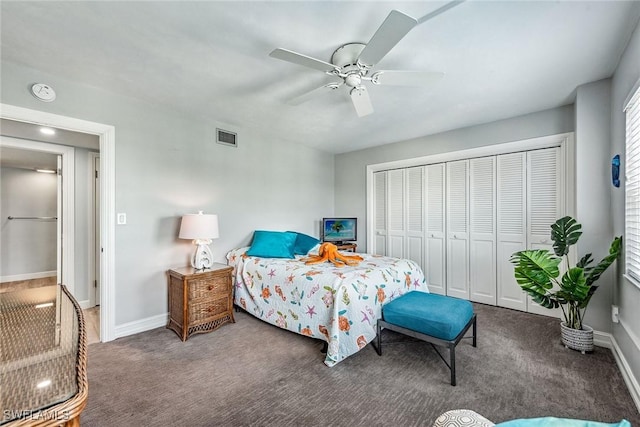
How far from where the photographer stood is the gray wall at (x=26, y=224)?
5.01 meters

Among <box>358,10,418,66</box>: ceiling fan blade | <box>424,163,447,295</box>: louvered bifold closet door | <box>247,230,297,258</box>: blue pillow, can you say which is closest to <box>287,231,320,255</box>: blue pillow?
<box>247,230,297,258</box>: blue pillow

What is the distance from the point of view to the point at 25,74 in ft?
7.54

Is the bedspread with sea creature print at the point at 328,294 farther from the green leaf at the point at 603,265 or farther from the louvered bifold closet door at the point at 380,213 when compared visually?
the louvered bifold closet door at the point at 380,213

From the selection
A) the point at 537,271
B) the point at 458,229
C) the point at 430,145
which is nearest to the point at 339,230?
the point at 458,229

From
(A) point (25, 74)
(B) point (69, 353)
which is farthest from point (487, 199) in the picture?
(A) point (25, 74)

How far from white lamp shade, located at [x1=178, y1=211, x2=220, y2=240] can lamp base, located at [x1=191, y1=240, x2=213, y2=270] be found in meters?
0.20

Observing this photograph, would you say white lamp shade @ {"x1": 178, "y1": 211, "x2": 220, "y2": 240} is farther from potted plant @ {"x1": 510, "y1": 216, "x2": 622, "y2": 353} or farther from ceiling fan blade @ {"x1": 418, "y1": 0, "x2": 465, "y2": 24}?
potted plant @ {"x1": 510, "y1": 216, "x2": 622, "y2": 353}

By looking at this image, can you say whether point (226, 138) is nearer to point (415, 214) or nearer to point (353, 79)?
point (353, 79)

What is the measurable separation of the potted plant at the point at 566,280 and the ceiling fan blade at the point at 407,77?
1699 millimetres

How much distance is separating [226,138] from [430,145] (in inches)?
113

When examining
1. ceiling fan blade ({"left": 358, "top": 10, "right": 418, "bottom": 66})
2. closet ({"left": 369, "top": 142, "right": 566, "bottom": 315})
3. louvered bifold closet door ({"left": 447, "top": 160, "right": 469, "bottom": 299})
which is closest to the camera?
ceiling fan blade ({"left": 358, "top": 10, "right": 418, "bottom": 66})

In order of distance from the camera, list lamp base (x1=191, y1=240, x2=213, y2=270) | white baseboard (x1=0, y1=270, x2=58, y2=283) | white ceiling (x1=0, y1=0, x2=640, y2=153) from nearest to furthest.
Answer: white ceiling (x1=0, y1=0, x2=640, y2=153) < lamp base (x1=191, y1=240, x2=213, y2=270) < white baseboard (x1=0, y1=270, x2=58, y2=283)

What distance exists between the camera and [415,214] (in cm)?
439

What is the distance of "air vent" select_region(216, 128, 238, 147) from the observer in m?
3.61
